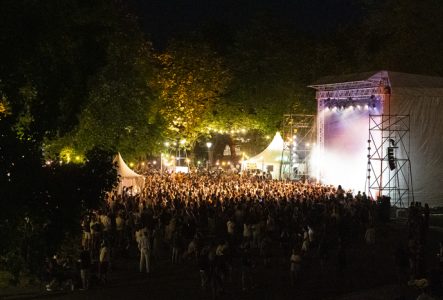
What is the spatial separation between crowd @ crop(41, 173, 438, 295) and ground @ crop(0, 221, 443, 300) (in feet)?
0.73

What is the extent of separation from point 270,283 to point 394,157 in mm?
16120

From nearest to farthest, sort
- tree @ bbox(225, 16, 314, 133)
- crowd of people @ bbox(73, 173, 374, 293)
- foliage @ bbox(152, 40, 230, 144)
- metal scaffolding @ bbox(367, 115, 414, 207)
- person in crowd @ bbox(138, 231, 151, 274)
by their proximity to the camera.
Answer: crowd of people @ bbox(73, 173, 374, 293)
person in crowd @ bbox(138, 231, 151, 274)
metal scaffolding @ bbox(367, 115, 414, 207)
foliage @ bbox(152, 40, 230, 144)
tree @ bbox(225, 16, 314, 133)

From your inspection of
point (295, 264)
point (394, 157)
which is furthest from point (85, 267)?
point (394, 157)

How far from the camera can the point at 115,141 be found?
31609 mm

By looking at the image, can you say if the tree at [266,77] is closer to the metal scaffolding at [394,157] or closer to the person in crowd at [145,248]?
the metal scaffolding at [394,157]

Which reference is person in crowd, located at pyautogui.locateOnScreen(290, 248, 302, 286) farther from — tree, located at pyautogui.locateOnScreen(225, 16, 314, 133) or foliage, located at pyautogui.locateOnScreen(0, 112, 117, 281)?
tree, located at pyautogui.locateOnScreen(225, 16, 314, 133)

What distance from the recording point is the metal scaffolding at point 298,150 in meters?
38.5

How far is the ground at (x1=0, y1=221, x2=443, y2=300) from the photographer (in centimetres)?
1351

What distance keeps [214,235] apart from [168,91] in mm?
28882

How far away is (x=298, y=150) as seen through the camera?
4009 centimetres

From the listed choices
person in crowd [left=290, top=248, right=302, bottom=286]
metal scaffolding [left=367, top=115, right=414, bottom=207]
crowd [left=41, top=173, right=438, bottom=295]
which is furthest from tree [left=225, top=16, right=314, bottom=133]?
person in crowd [left=290, top=248, right=302, bottom=286]

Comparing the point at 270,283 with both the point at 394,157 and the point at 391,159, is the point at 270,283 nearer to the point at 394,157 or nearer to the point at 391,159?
the point at 391,159

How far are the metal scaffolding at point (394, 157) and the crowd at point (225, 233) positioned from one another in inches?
237

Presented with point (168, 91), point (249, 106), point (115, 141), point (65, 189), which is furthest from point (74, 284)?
point (249, 106)
